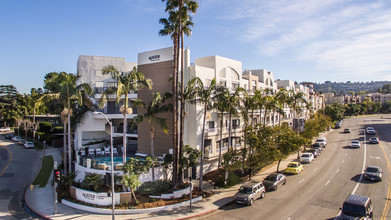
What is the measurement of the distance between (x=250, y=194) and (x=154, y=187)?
30.9 feet

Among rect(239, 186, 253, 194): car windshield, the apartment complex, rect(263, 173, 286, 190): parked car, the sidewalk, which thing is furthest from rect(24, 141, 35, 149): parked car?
rect(263, 173, 286, 190): parked car

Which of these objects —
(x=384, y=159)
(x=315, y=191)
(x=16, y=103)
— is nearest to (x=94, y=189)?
(x=315, y=191)

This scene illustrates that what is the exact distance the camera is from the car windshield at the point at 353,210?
16234 mm

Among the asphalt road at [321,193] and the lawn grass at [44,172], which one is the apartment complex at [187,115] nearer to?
the lawn grass at [44,172]

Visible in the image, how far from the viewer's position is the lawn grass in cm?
3136

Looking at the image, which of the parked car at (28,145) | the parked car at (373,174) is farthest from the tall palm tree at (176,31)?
the parked car at (28,145)

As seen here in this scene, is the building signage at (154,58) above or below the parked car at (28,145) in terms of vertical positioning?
above

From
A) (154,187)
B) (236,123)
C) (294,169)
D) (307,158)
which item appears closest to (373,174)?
(294,169)

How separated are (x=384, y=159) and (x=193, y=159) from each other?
31650 millimetres

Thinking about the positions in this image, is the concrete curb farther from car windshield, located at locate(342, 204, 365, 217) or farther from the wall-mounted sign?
the wall-mounted sign

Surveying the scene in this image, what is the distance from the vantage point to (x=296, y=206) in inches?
847

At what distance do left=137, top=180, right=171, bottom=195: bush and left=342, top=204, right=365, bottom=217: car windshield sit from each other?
51.7 ft

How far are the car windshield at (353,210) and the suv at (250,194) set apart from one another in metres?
7.60

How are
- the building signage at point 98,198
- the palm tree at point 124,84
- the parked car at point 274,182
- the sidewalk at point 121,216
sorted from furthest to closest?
the parked car at point 274,182, the palm tree at point 124,84, the building signage at point 98,198, the sidewalk at point 121,216
